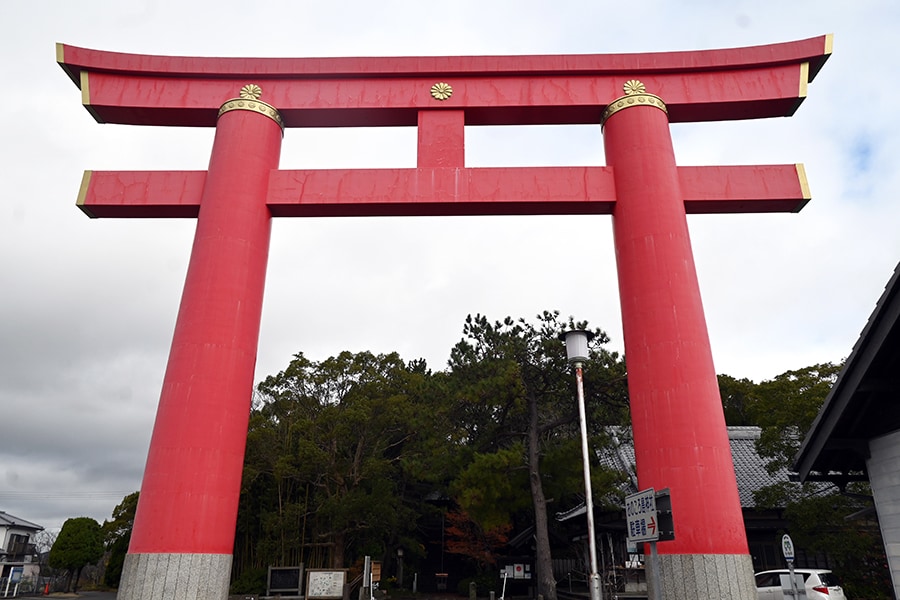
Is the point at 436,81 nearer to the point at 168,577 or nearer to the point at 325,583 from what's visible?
the point at 168,577

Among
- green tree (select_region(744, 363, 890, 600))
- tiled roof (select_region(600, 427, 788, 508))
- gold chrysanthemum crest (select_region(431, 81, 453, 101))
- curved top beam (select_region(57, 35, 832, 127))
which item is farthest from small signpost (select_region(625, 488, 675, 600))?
tiled roof (select_region(600, 427, 788, 508))

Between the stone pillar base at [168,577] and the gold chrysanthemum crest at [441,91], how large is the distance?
7.97 m

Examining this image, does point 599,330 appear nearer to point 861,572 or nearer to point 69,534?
point 861,572

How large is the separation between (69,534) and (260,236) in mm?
30137

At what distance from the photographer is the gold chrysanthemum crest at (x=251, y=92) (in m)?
10.6

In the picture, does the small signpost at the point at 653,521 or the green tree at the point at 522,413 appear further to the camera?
the green tree at the point at 522,413

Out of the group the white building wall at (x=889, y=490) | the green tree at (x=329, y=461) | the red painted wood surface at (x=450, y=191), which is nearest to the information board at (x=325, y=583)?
the green tree at (x=329, y=461)

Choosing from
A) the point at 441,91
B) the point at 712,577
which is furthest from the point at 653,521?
the point at 441,91

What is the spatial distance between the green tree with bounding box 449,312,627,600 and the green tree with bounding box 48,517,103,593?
23170mm

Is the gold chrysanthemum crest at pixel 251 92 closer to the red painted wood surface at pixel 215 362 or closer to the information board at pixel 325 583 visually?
the red painted wood surface at pixel 215 362

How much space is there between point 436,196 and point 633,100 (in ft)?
12.4

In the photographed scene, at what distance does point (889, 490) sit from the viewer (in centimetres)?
775

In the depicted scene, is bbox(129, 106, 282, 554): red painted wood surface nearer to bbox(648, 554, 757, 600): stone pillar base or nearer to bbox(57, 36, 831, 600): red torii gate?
bbox(57, 36, 831, 600): red torii gate

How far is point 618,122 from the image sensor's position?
1034 cm
